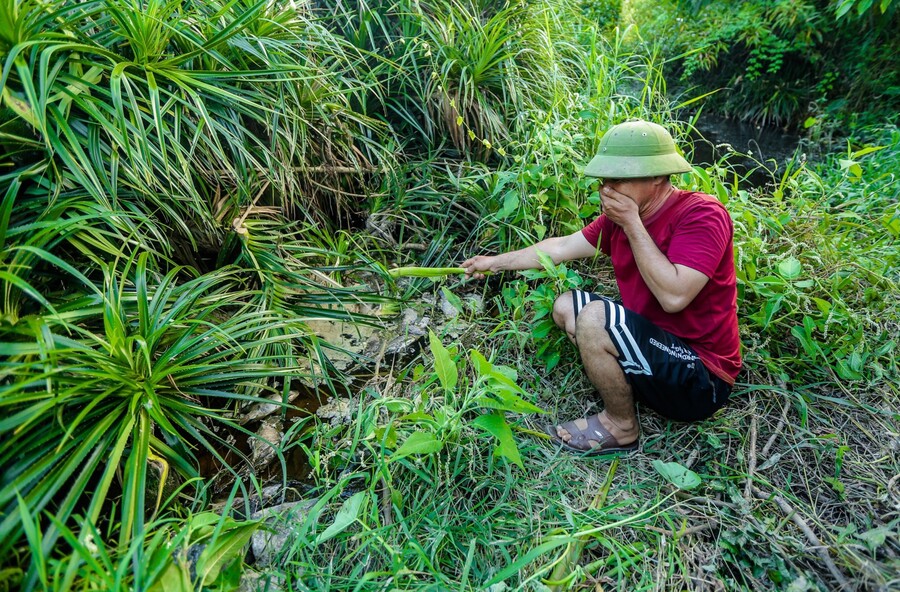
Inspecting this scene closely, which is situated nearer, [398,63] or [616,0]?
[398,63]

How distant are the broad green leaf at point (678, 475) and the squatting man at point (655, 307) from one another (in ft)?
0.57

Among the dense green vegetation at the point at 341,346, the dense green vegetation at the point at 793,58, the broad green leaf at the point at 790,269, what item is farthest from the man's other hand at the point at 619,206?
the dense green vegetation at the point at 793,58

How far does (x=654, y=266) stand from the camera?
1622 mm

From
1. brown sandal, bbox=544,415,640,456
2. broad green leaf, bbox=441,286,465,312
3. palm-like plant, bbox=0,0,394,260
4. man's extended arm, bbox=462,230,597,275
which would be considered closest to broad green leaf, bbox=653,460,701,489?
brown sandal, bbox=544,415,640,456

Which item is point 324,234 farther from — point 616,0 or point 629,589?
point 616,0

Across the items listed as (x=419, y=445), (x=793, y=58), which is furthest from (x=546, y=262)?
(x=793, y=58)

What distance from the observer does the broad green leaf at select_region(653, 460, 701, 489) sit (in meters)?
1.58

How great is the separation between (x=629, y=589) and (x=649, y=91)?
7.82 feet

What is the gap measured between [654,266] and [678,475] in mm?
609

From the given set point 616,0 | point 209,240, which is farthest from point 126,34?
point 616,0

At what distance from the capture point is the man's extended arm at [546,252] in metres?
2.07

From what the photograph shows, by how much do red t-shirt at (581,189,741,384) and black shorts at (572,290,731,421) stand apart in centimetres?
5

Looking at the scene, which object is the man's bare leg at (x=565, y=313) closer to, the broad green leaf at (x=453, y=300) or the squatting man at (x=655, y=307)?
the squatting man at (x=655, y=307)

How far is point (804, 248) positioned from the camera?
7.34 ft
